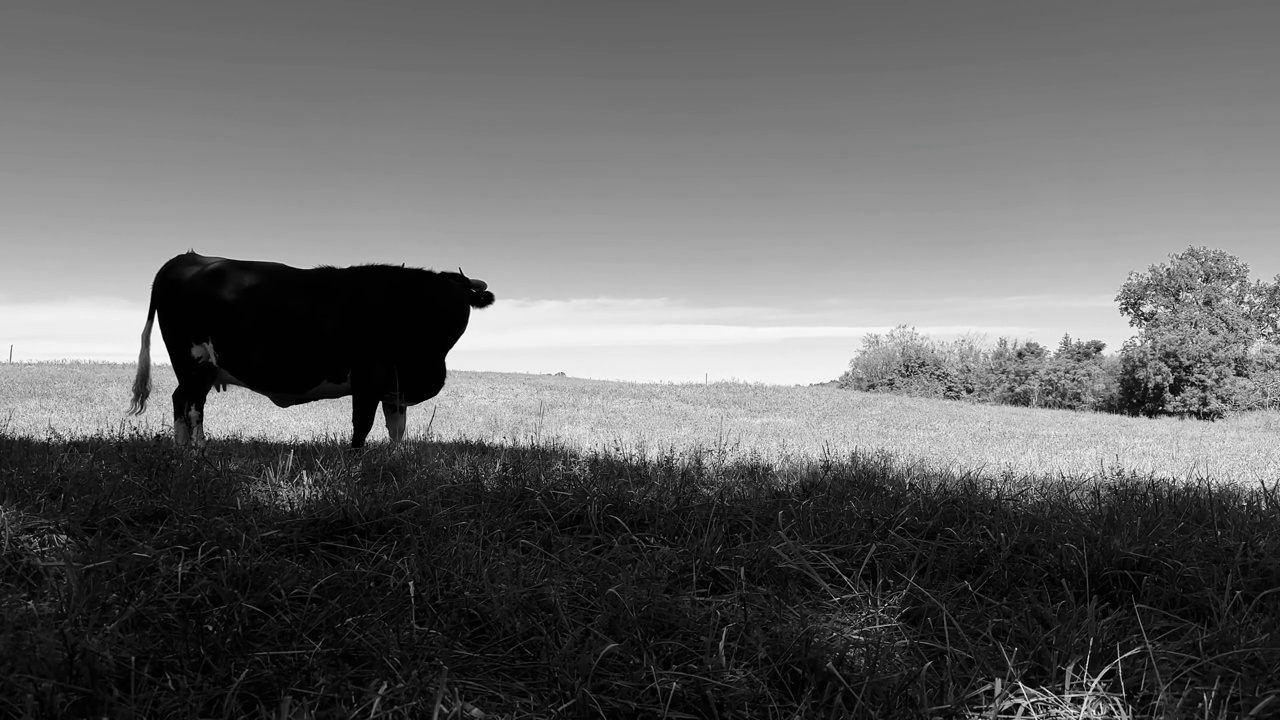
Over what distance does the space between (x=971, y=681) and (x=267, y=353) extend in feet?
23.0

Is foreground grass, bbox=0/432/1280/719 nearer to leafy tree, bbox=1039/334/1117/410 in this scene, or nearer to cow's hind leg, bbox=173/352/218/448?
cow's hind leg, bbox=173/352/218/448

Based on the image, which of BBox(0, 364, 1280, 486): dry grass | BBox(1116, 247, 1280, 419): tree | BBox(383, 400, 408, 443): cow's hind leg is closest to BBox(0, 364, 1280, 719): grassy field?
BBox(383, 400, 408, 443): cow's hind leg

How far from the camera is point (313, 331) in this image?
7012 millimetres

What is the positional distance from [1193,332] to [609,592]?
52.2 metres

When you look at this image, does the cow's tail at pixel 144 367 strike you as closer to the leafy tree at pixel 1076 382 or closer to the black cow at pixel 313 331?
the black cow at pixel 313 331

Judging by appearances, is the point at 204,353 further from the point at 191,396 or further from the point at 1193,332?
the point at 1193,332

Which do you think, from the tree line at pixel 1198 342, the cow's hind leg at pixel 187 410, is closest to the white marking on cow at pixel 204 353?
the cow's hind leg at pixel 187 410

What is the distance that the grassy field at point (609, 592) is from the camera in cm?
220

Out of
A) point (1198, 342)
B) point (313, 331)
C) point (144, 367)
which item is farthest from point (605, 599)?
point (1198, 342)

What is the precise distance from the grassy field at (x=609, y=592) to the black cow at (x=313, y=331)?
7.53ft

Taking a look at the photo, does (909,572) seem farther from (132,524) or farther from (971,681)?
(132,524)

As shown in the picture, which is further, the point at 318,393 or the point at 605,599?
the point at 318,393

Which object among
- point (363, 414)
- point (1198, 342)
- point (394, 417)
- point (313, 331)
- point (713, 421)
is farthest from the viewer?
point (1198, 342)

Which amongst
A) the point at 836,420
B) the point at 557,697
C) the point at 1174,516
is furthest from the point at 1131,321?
the point at 557,697
